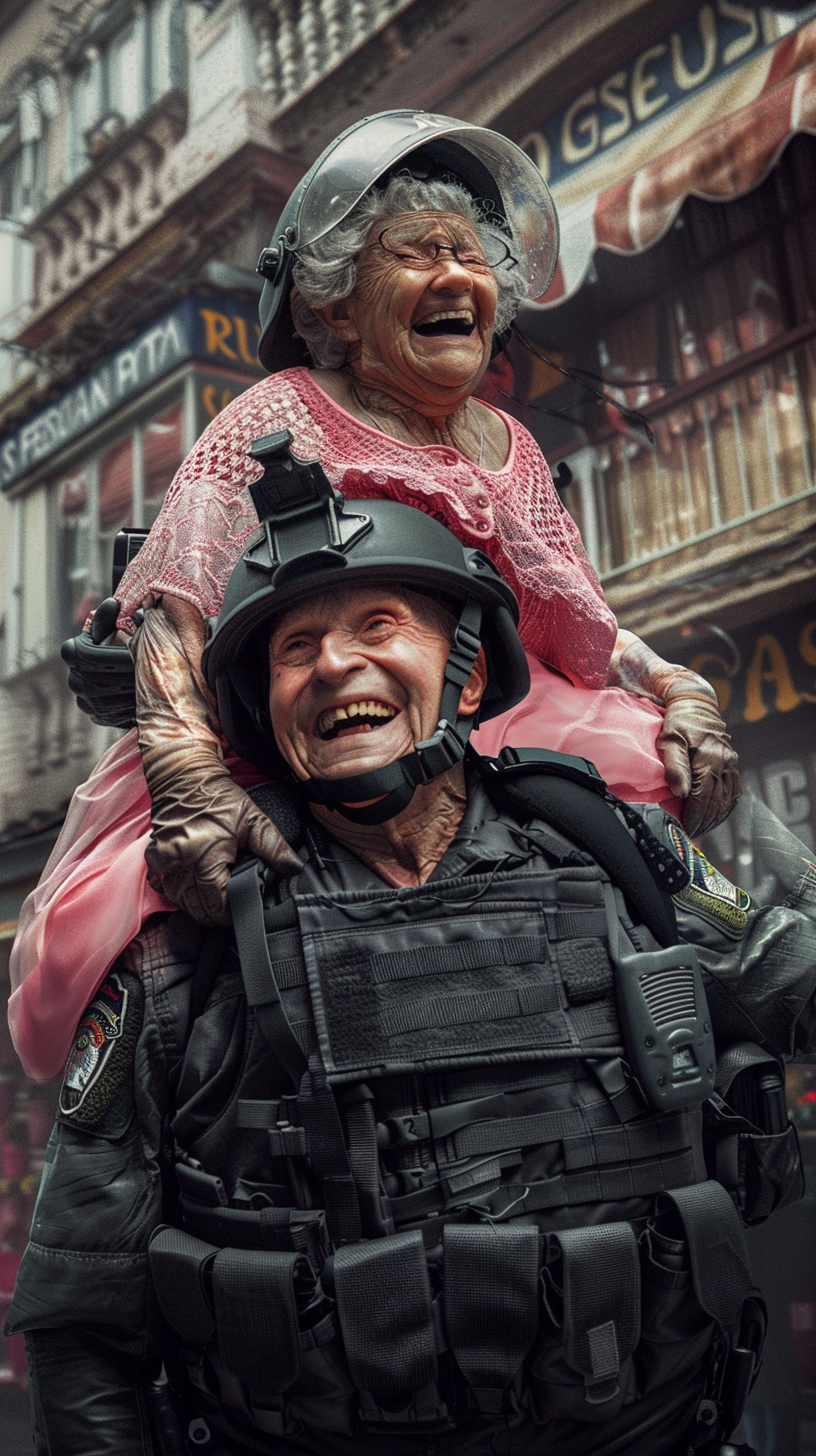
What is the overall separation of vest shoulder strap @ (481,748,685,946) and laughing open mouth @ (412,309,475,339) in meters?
0.77

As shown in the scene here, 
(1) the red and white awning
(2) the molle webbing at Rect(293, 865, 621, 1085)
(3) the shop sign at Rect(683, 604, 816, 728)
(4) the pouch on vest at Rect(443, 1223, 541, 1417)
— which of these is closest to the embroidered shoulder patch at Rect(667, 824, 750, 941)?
(2) the molle webbing at Rect(293, 865, 621, 1085)

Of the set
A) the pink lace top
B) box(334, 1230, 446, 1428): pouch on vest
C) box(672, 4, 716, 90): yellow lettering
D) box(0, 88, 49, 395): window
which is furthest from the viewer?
box(0, 88, 49, 395): window

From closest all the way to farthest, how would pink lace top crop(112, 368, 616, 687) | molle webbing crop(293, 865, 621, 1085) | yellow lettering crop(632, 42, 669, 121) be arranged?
molle webbing crop(293, 865, 621, 1085)
pink lace top crop(112, 368, 616, 687)
yellow lettering crop(632, 42, 669, 121)

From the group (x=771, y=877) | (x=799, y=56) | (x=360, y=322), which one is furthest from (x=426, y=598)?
(x=799, y=56)

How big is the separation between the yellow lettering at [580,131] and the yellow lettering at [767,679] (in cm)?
199

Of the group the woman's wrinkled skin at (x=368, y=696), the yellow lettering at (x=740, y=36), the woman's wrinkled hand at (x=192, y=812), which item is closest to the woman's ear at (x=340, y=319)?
the woman's wrinkled skin at (x=368, y=696)

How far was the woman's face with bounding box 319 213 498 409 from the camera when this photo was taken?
2.40 m

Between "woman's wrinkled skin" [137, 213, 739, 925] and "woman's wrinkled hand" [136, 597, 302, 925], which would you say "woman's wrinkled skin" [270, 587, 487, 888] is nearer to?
"woman's wrinkled skin" [137, 213, 739, 925]

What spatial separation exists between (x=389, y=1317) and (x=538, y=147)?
464 centimetres

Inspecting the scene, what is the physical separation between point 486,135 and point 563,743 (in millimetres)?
1134

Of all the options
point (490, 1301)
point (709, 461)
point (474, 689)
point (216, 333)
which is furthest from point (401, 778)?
point (216, 333)

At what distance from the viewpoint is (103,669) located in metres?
2.36

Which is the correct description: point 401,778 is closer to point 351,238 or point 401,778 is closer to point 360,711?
point 360,711

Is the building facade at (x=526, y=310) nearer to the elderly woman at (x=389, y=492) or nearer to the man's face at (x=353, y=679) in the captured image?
the elderly woman at (x=389, y=492)
